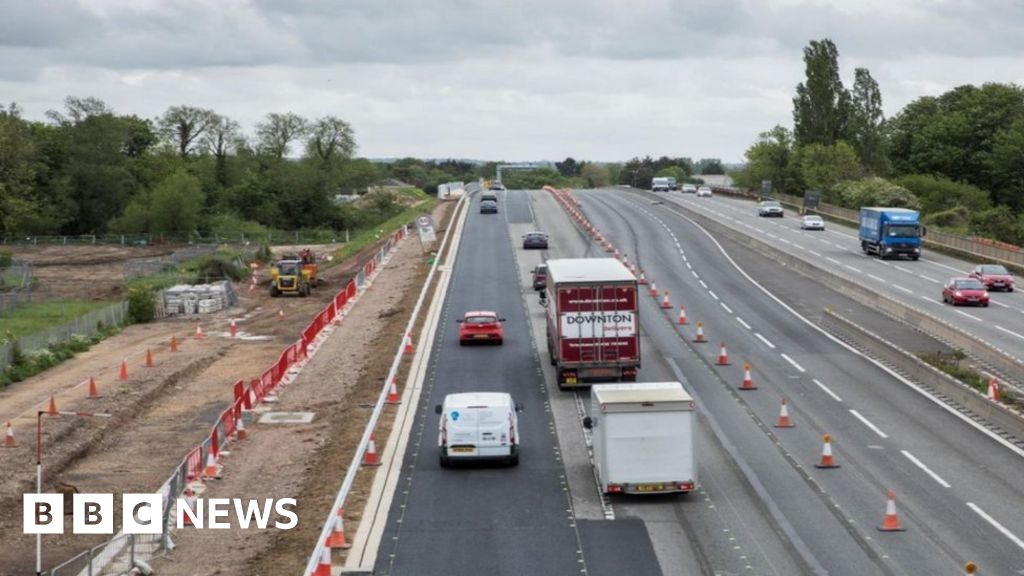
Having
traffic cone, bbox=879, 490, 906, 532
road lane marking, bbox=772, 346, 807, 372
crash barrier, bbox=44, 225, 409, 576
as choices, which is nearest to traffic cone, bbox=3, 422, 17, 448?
crash barrier, bbox=44, 225, 409, 576

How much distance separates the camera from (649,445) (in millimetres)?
29156

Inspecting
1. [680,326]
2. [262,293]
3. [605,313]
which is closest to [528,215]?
[262,293]

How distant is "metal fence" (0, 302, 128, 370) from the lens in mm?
55125

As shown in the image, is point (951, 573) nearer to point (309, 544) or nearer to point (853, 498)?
point (853, 498)

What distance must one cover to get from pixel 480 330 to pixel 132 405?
1289cm

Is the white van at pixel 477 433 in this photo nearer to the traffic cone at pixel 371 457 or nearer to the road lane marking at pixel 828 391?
the traffic cone at pixel 371 457

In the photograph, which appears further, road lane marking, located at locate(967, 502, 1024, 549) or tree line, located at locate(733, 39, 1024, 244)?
tree line, located at locate(733, 39, 1024, 244)

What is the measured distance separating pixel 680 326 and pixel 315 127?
469ft

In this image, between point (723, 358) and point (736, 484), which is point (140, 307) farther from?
point (736, 484)

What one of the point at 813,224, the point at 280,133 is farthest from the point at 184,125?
the point at 813,224

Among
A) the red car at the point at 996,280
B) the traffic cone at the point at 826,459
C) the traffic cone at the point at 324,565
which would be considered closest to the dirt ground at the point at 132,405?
the traffic cone at the point at 324,565

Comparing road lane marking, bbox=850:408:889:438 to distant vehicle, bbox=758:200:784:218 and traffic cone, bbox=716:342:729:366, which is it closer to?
traffic cone, bbox=716:342:729:366

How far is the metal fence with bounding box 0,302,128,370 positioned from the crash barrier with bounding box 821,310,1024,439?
32.7 metres

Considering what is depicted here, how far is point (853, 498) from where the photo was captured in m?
29.9
